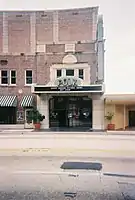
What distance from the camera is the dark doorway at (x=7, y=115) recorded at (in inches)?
1224

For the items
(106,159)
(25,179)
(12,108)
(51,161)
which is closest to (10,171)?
(25,179)

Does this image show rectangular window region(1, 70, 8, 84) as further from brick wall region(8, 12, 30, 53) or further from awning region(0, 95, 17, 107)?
brick wall region(8, 12, 30, 53)

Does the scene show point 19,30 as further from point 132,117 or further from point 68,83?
point 132,117

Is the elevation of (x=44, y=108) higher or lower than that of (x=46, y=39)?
lower

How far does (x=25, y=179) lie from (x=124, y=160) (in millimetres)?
4727

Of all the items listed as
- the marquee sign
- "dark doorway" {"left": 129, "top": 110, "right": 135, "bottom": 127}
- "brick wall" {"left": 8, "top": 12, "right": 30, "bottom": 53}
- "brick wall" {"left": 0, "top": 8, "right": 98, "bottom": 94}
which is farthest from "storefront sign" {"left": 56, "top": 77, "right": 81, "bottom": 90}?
"dark doorway" {"left": 129, "top": 110, "right": 135, "bottom": 127}

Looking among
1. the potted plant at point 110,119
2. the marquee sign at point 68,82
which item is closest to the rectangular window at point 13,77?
the marquee sign at point 68,82

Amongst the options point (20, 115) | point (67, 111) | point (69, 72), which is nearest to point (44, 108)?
point (67, 111)

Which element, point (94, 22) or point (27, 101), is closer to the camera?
point (27, 101)

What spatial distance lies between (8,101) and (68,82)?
5912mm

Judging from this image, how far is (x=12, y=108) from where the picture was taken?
31016mm

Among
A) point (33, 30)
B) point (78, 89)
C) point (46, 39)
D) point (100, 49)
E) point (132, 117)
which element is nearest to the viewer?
point (78, 89)

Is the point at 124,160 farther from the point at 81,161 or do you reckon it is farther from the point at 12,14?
the point at 12,14

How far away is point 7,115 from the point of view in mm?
31172
